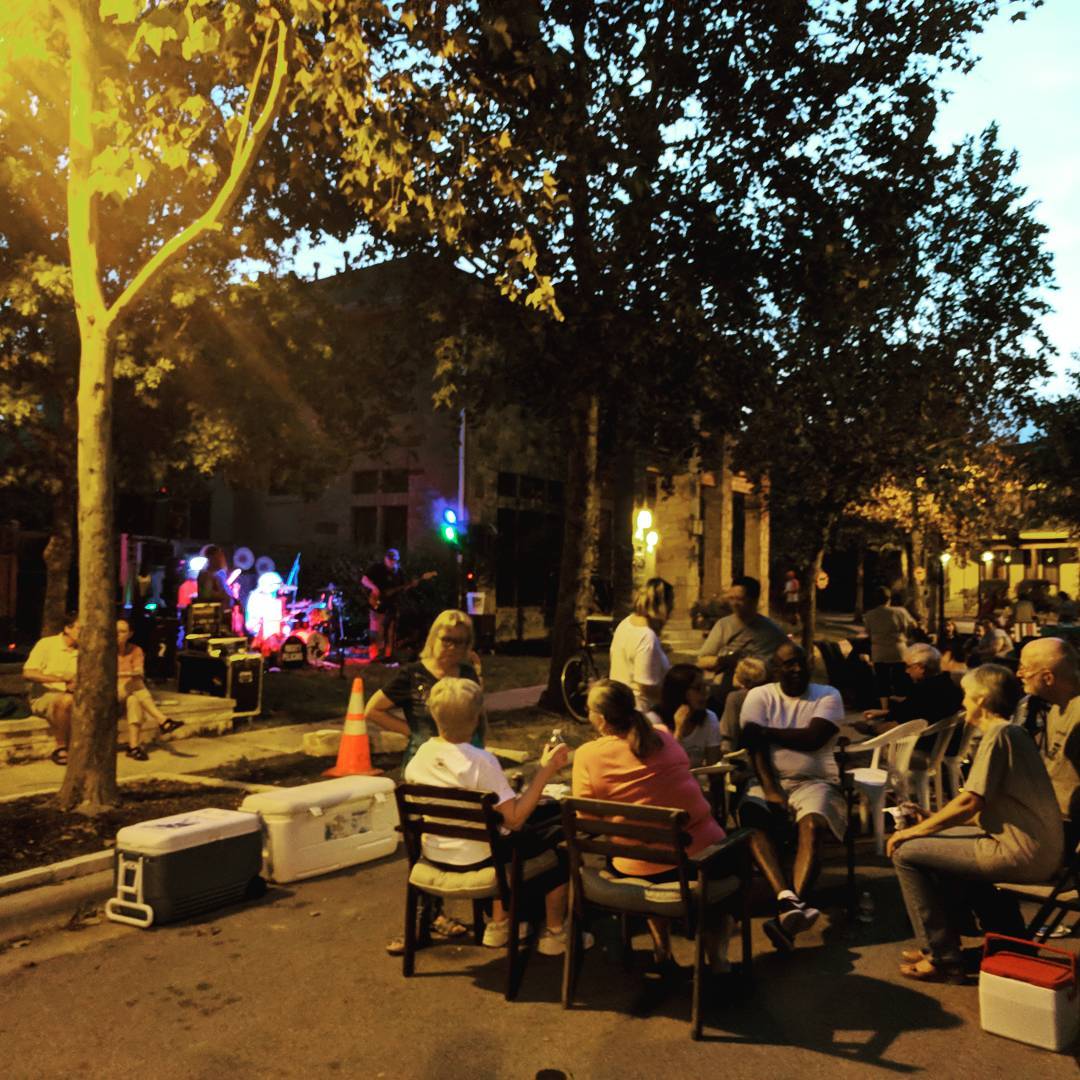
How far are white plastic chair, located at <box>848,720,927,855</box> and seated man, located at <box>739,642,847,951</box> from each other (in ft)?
2.83

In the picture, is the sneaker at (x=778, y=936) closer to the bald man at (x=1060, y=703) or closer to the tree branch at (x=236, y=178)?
the bald man at (x=1060, y=703)

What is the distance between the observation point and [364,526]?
24516 millimetres

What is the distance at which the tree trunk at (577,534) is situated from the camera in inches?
570

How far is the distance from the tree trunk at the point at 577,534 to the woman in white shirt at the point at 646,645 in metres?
6.24

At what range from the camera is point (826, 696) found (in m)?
6.47

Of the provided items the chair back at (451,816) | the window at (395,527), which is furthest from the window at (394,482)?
the chair back at (451,816)

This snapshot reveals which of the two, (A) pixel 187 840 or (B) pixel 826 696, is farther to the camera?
(B) pixel 826 696

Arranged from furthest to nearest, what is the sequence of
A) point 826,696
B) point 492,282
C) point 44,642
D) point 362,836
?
point 492,282 < point 44,642 < point 362,836 < point 826,696

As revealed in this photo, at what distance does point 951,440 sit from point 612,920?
59.2ft

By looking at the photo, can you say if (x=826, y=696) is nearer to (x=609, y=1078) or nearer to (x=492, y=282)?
(x=609, y=1078)

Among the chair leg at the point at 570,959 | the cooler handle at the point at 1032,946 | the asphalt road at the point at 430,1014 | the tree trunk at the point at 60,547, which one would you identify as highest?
the tree trunk at the point at 60,547

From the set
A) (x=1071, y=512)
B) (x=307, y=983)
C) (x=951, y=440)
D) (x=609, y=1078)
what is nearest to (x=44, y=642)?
(x=307, y=983)

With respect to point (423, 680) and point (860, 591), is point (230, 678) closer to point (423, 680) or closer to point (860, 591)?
point (423, 680)

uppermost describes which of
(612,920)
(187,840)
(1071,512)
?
(1071,512)
